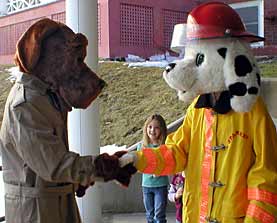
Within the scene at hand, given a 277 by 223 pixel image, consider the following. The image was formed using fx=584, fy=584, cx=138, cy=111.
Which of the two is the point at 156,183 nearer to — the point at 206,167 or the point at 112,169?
the point at 206,167

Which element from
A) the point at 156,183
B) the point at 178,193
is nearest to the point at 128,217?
the point at 156,183

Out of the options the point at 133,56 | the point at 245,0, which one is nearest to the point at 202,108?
the point at 133,56

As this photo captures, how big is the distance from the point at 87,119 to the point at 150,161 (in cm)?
262

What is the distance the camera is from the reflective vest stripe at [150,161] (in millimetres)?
2791

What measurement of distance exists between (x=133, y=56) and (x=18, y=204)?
28.4 feet

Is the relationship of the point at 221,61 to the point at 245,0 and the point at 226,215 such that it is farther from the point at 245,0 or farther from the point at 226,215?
the point at 245,0

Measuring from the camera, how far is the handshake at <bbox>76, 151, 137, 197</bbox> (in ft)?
8.05

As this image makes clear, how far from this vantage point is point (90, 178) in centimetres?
241

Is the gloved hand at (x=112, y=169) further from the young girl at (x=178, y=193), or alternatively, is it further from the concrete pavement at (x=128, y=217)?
the concrete pavement at (x=128, y=217)

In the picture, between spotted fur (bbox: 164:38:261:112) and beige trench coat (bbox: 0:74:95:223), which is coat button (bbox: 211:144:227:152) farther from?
beige trench coat (bbox: 0:74:95:223)

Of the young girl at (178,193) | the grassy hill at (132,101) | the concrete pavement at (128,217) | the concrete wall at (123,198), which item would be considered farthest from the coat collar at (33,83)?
the grassy hill at (132,101)

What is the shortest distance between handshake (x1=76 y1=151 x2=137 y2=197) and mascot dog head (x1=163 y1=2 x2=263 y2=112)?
0.42 m

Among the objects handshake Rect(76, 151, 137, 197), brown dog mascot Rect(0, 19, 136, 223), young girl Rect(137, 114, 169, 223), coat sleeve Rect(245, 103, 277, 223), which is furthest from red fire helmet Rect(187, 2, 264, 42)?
young girl Rect(137, 114, 169, 223)

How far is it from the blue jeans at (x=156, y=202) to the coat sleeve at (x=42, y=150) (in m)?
2.72
